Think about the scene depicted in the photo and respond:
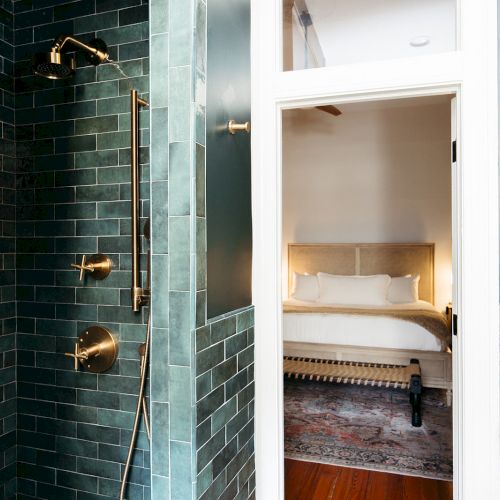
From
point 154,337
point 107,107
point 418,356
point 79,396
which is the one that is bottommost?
point 418,356

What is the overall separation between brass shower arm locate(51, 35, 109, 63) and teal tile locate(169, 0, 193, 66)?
65 cm

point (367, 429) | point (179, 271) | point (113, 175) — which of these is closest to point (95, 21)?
point (113, 175)

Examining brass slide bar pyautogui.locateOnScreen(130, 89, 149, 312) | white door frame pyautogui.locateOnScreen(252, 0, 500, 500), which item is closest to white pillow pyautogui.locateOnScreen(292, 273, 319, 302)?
white door frame pyautogui.locateOnScreen(252, 0, 500, 500)

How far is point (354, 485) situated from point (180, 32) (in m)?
2.55

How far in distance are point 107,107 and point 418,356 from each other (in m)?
3.32

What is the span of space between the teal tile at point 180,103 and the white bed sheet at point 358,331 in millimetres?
3161

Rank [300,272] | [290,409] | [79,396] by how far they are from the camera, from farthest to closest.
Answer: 1. [300,272]
2. [290,409]
3. [79,396]

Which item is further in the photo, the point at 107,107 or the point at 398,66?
the point at 107,107

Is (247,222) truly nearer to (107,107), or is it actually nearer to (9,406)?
(107,107)

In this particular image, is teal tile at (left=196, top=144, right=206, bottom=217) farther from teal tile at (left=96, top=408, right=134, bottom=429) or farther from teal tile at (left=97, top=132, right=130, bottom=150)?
teal tile at (left=96, top=408, right=134, bottom=429)

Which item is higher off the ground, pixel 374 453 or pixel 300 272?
pixel 300 272

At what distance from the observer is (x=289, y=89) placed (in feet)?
6.38

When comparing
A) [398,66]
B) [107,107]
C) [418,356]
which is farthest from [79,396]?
[418,356]

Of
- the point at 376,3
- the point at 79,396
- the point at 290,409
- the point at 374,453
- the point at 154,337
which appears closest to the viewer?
the point at 154,337
